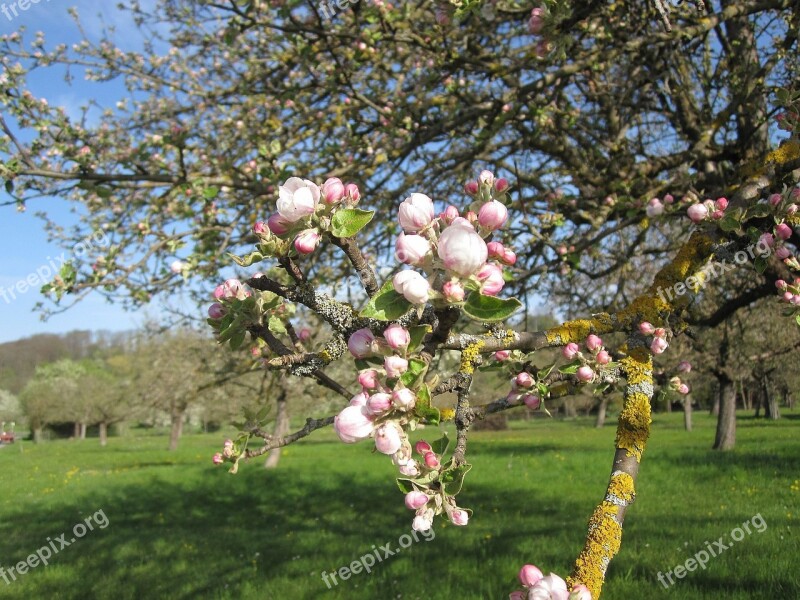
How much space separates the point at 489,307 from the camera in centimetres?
89

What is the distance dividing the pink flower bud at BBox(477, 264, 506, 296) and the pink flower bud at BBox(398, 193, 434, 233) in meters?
0.12

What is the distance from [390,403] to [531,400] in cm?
76

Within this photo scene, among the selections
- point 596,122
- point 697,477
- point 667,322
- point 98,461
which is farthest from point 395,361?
point 98,461

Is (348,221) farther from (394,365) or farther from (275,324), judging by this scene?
(275,324)

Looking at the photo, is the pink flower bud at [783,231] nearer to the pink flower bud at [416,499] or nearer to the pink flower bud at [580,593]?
the pink flower bud at [580,593]

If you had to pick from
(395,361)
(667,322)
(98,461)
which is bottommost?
(98,461)

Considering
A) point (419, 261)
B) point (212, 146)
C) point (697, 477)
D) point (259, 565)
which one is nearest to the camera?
point (419, 261)

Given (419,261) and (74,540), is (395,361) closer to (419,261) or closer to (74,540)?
(419,261)

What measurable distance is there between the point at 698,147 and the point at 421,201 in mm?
3446

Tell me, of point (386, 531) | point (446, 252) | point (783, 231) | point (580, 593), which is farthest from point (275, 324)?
point (386, 531)

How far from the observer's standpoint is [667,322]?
1.68 metres

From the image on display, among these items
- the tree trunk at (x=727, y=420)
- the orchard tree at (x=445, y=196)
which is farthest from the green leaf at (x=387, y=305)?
the tree trunk at (x=727, y=420)

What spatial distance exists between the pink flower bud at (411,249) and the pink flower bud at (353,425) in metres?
0.26

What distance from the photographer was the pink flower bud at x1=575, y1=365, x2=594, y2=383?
148 cm
